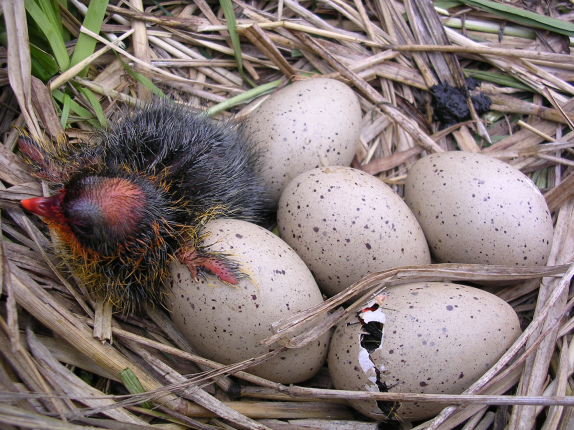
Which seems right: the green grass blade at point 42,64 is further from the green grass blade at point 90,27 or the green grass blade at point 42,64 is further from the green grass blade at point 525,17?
the green grass blade at point 525,17

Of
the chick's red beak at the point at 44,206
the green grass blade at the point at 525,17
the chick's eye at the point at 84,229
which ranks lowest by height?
the chick's eye at the point at 84,229

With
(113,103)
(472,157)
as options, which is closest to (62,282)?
(113,103)

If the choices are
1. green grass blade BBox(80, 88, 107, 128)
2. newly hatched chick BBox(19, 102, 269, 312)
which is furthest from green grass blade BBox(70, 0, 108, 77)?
newly hatched chick BBox(19, 102, 269, 312)

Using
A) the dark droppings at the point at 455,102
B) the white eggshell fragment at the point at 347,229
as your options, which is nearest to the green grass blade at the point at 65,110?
the white eggshell fragment at the point at 347,229

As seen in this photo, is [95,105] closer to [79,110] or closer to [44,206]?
[79,110]

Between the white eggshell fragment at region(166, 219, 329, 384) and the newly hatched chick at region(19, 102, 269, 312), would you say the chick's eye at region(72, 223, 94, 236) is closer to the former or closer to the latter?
the newly hatched chick at region(19, 102, 269, 312)

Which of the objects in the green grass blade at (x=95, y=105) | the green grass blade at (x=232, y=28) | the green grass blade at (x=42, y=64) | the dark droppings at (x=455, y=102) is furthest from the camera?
the dark droppings at (x=455, y=102)

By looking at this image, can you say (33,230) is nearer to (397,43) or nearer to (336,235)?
(336,235)
